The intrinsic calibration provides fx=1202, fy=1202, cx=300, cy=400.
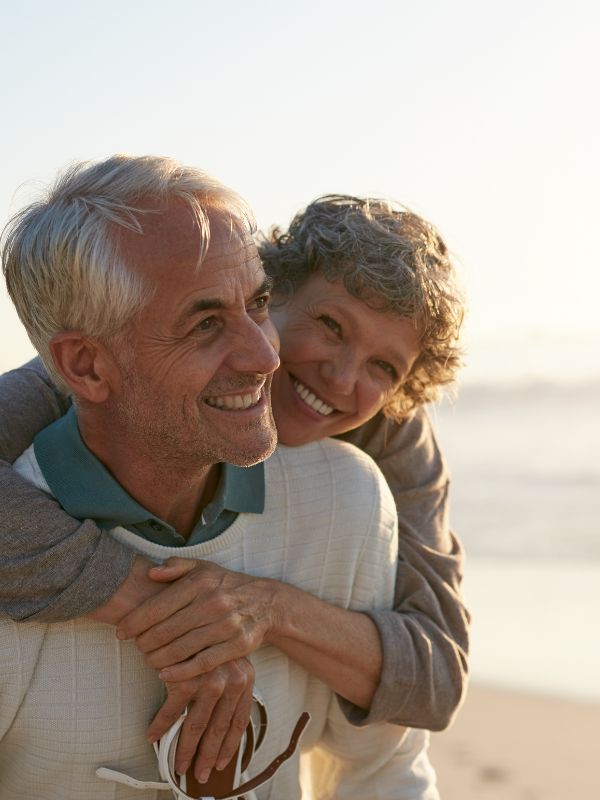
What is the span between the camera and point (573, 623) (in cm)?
552

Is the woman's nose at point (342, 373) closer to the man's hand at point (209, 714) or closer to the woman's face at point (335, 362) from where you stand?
the woman's face at point (335, 362)

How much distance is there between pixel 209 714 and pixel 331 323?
0.98 m

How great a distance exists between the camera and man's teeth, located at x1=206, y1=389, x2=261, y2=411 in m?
2.33

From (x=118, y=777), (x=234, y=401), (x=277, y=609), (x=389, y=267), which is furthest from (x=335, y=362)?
(x=118, y=777)

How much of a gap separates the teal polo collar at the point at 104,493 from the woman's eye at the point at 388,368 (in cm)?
48

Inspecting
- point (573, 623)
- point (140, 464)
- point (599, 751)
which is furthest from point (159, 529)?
point (573, 623)

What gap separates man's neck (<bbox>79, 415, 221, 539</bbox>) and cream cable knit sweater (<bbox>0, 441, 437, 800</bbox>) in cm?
9

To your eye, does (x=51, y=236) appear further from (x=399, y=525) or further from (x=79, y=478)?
(x=399, y=525)

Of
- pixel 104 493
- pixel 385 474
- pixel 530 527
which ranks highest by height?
pixel 104 493

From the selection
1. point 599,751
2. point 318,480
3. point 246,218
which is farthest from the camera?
point 599,751

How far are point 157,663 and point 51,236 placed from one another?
0.84m

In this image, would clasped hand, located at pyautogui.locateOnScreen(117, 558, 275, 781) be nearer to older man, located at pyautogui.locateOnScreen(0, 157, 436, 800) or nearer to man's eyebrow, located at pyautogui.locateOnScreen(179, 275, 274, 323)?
older man, located at pyautogui.locateOnScreen(0, 157, 436, 800)

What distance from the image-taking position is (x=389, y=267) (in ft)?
8.98

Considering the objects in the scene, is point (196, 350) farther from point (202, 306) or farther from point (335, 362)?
point (335, 362)
